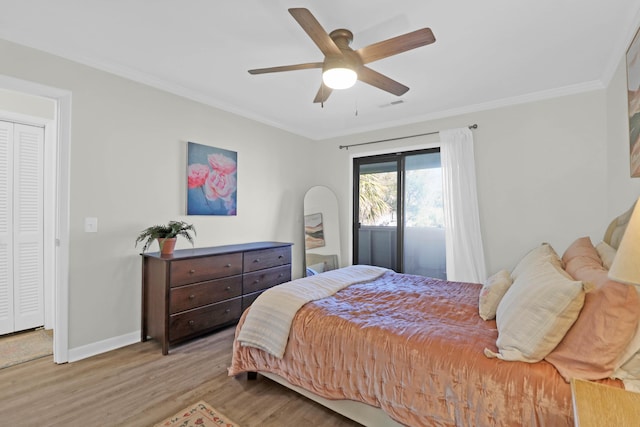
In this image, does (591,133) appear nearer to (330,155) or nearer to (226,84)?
(330,155)

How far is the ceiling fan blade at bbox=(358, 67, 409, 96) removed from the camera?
203cm

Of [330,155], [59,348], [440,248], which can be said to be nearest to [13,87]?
[59,348]

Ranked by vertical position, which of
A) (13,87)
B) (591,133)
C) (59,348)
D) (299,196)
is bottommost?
(59,348)

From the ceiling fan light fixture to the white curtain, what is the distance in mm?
2051

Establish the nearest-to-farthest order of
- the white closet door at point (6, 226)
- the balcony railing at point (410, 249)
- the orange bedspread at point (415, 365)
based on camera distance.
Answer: the orange bedspread at point (415, 365)
the white closet door at point (6, 226)
the balcony railing at point (410, 249)

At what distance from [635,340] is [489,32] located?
6.51 ft

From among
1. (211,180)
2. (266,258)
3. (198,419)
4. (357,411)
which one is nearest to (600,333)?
(357,411)

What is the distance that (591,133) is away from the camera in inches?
112

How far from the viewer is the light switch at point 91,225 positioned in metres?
2.49

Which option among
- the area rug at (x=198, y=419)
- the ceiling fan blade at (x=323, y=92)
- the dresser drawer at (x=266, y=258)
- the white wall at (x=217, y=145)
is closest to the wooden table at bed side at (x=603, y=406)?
the area rug at (x=198, y=419)

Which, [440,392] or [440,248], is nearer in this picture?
[440,392]

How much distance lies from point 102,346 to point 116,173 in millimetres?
1511

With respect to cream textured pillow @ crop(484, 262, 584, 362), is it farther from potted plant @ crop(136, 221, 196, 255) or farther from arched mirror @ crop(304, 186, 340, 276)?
arched mirror @ crop(304, 186, 340, 276)

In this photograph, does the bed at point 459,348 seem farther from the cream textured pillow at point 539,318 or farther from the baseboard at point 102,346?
the baseboard at point 102,346
